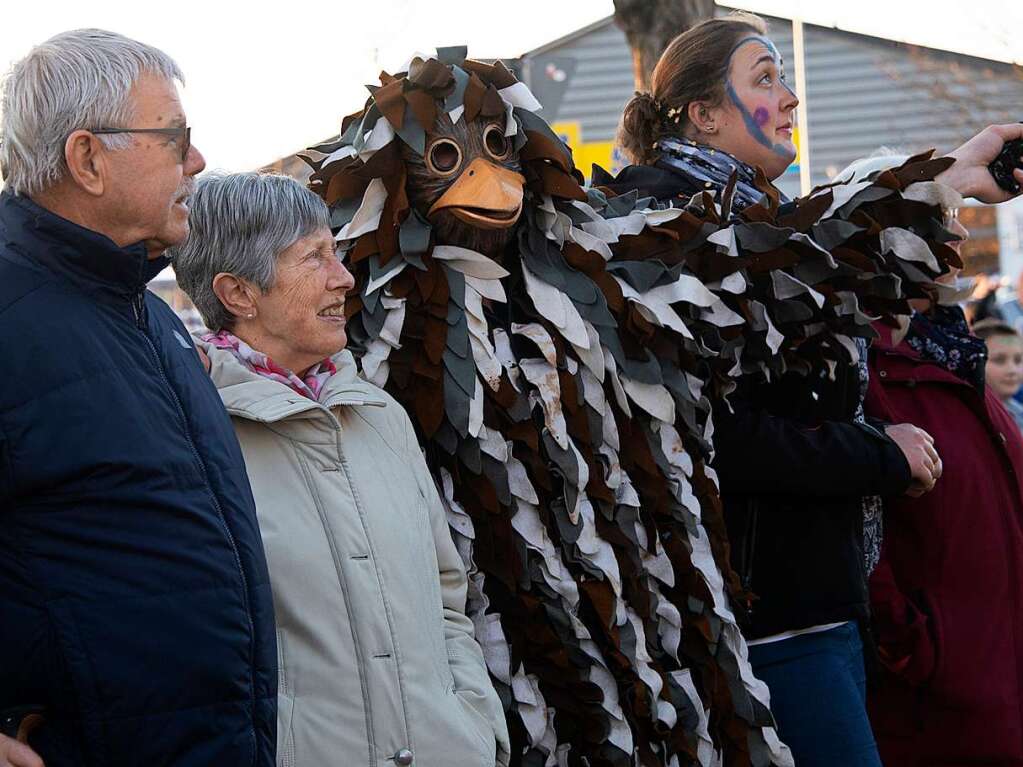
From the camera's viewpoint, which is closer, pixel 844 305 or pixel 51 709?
pixel 51 709

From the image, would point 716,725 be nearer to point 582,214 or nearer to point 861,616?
point 861,616

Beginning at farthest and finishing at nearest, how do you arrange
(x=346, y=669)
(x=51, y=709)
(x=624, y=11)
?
(x=624, y=11)
(x=346, y=669)
(x=51, y=709)

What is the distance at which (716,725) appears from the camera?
3.05 m

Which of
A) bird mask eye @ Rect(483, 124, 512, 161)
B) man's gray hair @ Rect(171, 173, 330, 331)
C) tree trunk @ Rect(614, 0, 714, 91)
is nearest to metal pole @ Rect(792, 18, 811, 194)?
tree trunk @ Rect(614, 0, 714, 91)

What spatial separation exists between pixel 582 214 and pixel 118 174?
1.17 meters

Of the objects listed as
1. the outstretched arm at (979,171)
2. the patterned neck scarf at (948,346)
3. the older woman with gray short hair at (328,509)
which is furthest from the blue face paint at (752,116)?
the older woman with gray short hair at (328,509)

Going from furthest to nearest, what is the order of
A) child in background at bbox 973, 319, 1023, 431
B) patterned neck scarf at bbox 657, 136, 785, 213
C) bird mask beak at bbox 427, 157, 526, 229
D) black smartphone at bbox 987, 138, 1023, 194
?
child in background at bbox 973, 319, 1023, 431
black smartphone at bbox 987, 138, 1023, 194
patterned neck scarf at bbox 657, 136, 785, 213
bird mask beak at bbox 427, 157, 526, 229

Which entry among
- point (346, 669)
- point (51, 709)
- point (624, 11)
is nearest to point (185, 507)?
point (51, 709)

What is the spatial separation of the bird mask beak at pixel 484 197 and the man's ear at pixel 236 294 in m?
0.46

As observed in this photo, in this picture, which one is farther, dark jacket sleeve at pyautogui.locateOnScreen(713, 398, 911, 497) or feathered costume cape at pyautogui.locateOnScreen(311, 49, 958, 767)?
dark jacket sleeve at pyautogui.locateOnScreen(713, 398, 911, 497)

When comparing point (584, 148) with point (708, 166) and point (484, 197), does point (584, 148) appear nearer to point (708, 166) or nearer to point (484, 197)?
point (708, 166)

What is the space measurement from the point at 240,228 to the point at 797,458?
140 centimetres

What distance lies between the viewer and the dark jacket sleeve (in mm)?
3256

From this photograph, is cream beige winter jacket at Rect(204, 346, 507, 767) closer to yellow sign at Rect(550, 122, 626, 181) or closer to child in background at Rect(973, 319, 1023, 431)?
child in background at Rect(973, 319, 1023, 431)
